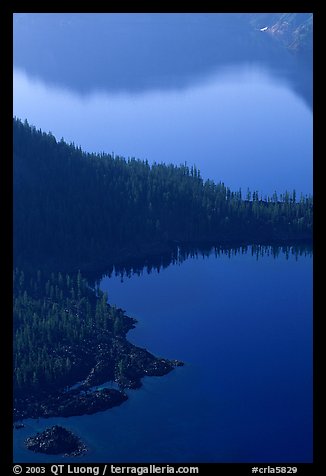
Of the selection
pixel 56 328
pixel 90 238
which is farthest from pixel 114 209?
pixel 56 328

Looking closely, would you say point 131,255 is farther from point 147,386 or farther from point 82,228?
point 147,386

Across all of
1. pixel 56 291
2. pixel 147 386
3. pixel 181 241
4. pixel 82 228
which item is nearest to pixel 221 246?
pixel 181 241

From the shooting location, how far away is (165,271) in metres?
117

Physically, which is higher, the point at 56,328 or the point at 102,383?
the point at 56,328

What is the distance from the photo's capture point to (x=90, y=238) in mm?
120562

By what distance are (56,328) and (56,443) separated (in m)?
19.3

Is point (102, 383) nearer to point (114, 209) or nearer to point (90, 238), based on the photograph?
point (90, 238)

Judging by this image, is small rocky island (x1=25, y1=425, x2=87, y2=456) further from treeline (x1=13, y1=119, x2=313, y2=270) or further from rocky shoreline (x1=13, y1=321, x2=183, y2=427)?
treeline (x1=13, y1=119, x2=313, y2=270)

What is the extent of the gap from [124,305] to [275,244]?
28782 millimetres

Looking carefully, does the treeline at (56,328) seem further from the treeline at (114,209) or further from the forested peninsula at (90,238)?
the treeline at (114,209)

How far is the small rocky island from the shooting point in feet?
241

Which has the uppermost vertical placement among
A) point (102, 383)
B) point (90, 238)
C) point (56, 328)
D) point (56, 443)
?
point (90, 238)

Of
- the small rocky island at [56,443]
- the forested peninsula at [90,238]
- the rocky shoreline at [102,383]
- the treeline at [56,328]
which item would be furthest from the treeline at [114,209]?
the small rocky island at [56,443]

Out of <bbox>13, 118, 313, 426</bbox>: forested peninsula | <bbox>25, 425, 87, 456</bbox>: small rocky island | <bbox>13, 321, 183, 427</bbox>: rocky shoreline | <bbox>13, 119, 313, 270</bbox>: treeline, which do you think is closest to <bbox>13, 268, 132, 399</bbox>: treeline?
<bbox>13, 118, 313, 426</bbox>: forested peninsula
